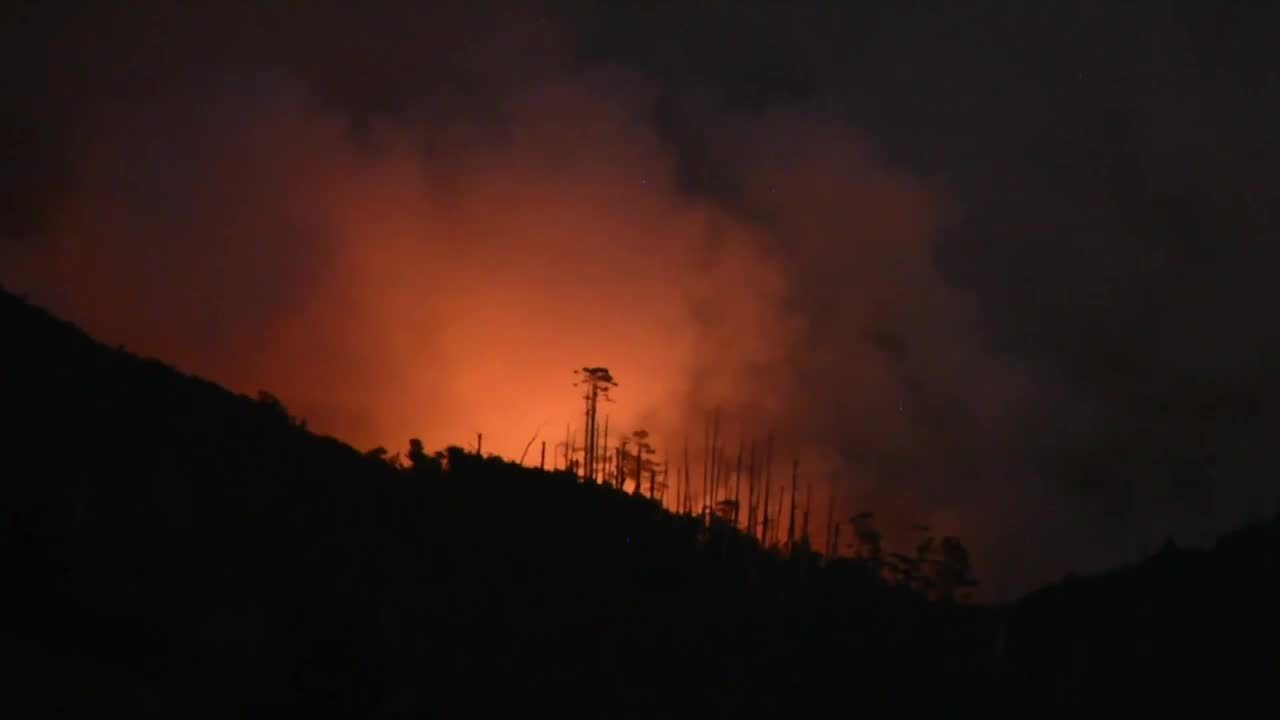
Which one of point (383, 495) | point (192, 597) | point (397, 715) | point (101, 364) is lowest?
point (397, 715)

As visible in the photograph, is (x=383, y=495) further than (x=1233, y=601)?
Yes

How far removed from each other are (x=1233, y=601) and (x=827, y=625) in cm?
1524

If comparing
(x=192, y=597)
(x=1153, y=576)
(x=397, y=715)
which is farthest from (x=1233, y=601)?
(x=192, y=597)

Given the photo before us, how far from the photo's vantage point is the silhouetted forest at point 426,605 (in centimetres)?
2462

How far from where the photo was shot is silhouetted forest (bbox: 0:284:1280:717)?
24625 millimetres

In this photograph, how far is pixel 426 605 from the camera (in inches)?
1304

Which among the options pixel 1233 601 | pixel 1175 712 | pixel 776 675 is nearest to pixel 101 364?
pixel 776 675

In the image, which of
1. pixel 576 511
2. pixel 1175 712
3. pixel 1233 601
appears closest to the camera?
pixel 1175 712

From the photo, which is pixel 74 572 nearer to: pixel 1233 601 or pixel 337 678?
pixel 337 678

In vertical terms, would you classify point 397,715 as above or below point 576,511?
below

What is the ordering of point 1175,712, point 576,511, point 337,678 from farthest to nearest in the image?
1. point 576,511
2. point 1175,712
3. point 337,678

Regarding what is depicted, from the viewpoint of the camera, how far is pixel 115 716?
21.7 metres

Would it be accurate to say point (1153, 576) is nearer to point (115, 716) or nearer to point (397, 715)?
point (397, 715)

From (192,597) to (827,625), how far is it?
27657 mm
